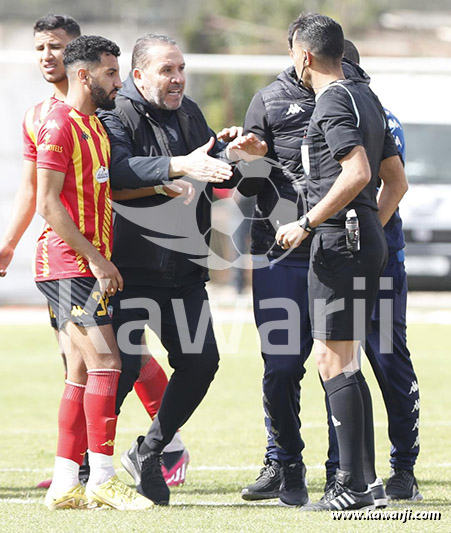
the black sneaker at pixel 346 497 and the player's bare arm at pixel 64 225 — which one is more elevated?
the player's bare arm at pixel 64 225

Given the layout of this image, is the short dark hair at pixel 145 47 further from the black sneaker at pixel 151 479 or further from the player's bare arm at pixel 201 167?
the black sneaker at pixel 151 479

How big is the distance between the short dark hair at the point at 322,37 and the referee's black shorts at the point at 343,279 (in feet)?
2.40

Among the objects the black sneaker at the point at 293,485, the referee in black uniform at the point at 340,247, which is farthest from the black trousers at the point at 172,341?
the referee in black uniform at the point at 340,247

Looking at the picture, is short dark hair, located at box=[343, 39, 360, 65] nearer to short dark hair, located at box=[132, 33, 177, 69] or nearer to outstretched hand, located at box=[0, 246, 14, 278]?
short dark hair, located at box=[132, 33, 177, 69]

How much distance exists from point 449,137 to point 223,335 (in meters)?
6.60

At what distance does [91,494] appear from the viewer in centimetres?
498

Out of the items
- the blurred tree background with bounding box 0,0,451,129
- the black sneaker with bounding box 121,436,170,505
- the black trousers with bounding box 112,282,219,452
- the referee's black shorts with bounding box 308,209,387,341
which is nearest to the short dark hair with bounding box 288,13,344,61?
the referee's black shorts with bounding box 308,209,387,341

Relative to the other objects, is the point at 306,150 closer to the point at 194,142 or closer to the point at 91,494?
the point at 194,142

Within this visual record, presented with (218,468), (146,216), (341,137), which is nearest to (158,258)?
(146,216)

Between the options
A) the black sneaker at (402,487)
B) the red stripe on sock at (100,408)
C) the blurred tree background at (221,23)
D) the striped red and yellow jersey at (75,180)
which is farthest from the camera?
the blurred tree background at (221,23)

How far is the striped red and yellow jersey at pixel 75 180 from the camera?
4840mm

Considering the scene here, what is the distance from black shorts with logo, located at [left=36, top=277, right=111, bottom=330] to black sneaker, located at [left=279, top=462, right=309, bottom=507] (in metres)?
→ 1.21

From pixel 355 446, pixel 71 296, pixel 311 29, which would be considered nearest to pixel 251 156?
pixel 311 29

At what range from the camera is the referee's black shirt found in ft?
15.0
